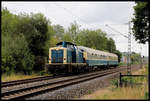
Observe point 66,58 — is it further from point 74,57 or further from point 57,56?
point 74,57

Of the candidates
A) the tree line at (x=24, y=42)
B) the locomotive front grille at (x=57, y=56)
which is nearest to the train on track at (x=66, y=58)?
the locomotive front grille at (x=57, y=56)

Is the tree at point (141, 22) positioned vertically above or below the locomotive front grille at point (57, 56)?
above

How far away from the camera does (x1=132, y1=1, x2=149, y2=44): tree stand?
15039 millimetres

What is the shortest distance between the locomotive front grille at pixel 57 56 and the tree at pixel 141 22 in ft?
34.7

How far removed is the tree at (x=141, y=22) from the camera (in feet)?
49.3

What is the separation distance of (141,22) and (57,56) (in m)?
12.5

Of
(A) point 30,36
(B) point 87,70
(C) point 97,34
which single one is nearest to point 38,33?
(A) point 30,36

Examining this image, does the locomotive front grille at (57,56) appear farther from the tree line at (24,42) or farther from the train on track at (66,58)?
the tree line at (24,42)

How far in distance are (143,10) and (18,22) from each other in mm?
18981

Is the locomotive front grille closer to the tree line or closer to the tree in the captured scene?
the tree line

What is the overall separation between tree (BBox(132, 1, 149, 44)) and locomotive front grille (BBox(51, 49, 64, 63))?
34.7 feet

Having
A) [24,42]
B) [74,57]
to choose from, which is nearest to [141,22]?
[74,57]

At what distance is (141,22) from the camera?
1617 cm

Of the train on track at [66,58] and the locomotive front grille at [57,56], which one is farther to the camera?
the locomotive front grille at [57,56]
